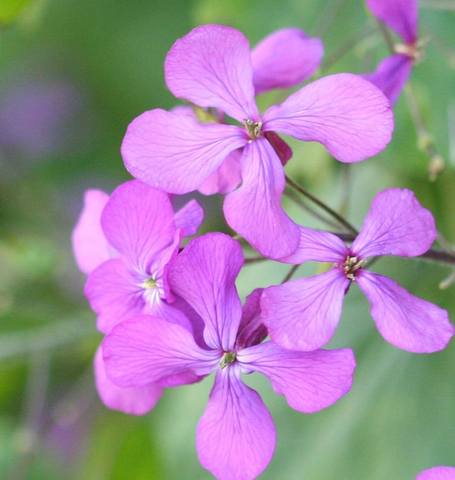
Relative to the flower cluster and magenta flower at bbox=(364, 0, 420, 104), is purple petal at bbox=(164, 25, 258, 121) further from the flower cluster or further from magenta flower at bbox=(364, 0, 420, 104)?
magenta flower at bbox=(364, 0, 420, 104)

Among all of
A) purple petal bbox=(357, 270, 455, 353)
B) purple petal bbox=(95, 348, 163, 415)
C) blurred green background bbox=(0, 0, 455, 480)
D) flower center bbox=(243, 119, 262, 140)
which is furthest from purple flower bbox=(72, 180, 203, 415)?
blurred green background bbox=(0, 0, 455, 480)

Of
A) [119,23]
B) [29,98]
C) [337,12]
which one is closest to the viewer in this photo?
[337,12]

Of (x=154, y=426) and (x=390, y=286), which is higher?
(x=390, y=286)

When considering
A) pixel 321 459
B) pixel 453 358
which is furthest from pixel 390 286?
pixel 321 459

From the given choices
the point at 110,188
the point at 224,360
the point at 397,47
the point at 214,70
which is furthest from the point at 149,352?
the point at 110,188

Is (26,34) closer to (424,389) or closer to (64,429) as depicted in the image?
(64,429)

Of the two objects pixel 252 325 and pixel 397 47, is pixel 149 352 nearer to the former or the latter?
pixel 252 325

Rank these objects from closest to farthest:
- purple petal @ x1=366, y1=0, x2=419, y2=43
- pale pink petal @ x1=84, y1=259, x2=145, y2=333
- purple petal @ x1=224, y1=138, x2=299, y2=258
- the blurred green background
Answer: purple petal @ x1=224, y1=138, x2=299, y2=258, pale pink petal @ x1=84, y1=259, x2=145, y2=333, purple petal @ x1=366, y1=0, x2=419, y2=43, the blurred green background
